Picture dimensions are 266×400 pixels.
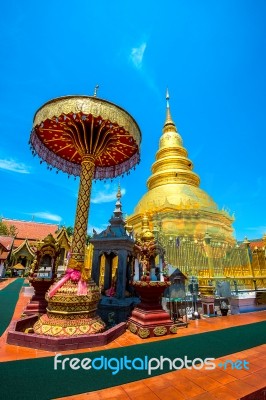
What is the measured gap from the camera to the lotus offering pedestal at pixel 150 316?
17.9 ft

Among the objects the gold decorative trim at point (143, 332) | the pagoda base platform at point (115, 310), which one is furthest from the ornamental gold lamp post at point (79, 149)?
the pagoda base platform at point (115, 310)

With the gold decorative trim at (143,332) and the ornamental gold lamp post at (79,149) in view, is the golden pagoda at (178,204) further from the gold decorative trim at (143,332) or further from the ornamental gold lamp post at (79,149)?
the gold decorative trim at (143,332)

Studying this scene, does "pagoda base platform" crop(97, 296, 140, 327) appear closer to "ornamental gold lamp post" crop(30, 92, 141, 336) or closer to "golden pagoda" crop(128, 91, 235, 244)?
"ornamental gold lamp post" crop(30, 92, 141, 336)

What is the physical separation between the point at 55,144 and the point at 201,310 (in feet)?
28.0

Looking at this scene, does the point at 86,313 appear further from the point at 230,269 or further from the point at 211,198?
the point at 211,198

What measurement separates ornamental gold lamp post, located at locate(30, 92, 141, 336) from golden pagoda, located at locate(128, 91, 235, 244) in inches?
412

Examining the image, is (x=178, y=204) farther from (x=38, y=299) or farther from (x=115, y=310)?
(x=38, y=299)

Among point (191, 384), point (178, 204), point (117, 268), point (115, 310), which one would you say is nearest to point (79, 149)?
point (117, 268)

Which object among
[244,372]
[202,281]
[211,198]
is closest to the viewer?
[244,372]

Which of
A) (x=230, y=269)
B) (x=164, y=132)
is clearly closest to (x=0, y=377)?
(x=230, y=269)

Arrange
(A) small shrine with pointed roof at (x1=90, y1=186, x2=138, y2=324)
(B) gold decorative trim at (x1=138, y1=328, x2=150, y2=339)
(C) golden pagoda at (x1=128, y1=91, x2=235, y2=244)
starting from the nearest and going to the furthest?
(B) gold decorative trim at (x1=138, y1=328, x2=150, y2=339), (A) small shrine with pointed roof at (x1=90, y1=186, x2=138, y2=324), (C) golden pagoda at (x1=128, y1=91, x2=235, y2=244)

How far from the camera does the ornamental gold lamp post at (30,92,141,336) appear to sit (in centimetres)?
494

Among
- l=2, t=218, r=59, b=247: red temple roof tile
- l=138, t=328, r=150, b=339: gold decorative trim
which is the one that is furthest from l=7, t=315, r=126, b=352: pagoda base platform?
l=2, t=218, r=59, b=247: red temple roof tile

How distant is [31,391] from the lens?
2768 mm
